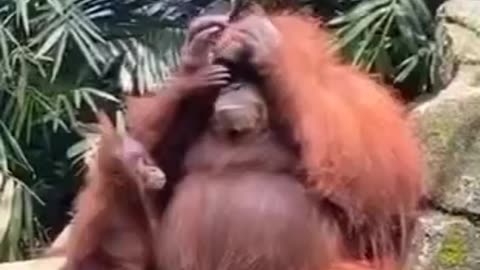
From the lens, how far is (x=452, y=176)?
3.00 m

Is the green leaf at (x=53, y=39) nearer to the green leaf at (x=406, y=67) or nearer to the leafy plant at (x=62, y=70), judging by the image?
the leafy plant at (x=62, y=70)

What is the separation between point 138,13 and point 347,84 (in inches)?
132

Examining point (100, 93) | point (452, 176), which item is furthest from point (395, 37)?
point (452, 176)

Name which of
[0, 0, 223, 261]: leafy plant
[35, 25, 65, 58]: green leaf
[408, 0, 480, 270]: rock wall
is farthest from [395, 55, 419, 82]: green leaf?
[408, 0, 480, 270]: rock wall

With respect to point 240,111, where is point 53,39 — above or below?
below

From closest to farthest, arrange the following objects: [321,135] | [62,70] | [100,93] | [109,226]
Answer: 1. [321,135]
2. [109,226]
3. [100,93]
4. [62,70]

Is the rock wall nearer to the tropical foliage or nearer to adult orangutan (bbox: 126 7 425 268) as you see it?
adult orangutan (bbox: 126 7 425 268)

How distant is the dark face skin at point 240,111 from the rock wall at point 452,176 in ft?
2.03

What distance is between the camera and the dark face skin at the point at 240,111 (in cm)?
217

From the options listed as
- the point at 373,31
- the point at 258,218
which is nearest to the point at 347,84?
the point at 258,218

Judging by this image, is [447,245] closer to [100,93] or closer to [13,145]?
[100,93]

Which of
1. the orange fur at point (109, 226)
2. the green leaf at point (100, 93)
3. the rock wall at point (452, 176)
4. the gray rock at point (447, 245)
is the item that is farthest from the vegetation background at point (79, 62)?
the orange fur at point (109, 226)

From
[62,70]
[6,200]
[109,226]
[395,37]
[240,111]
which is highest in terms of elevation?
[240,111]

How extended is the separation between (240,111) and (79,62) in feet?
10.8
